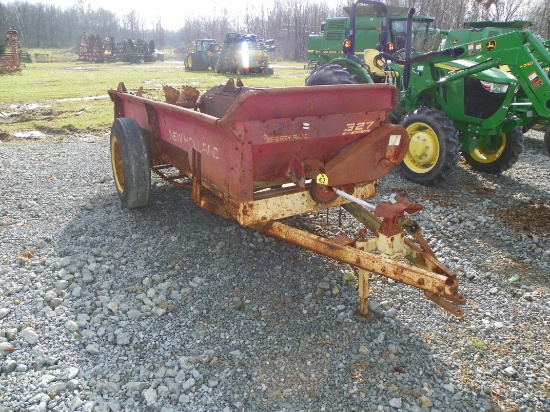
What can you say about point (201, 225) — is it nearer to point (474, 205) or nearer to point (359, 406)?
point (359, 406)

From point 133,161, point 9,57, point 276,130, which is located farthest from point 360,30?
point 9,57

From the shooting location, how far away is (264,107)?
9.38 ft

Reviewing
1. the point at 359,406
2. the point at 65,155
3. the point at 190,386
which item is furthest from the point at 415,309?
the point at 65,155

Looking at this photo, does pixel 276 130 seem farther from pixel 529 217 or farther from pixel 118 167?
pixel 529 217

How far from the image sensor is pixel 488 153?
6445mm

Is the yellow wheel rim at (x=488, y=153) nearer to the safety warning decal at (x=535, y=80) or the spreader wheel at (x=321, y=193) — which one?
the safety warning decal at (x=535, y=80)

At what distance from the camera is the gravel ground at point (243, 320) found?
253 cm

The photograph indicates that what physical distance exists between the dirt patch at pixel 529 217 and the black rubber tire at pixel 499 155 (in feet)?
3.14

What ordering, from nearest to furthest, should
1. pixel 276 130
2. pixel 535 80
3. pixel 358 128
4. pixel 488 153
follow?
pixel 276 130 < pixel 358 128 < pixel 535 80 < pixel 488 153

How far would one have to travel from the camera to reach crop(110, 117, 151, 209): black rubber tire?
432 cm

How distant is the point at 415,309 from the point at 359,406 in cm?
101

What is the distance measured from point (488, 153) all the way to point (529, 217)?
69.3 inches

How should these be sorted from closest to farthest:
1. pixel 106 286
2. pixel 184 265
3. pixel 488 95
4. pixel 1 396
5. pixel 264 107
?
pixel 1 396 < pixel 264 107 < pixel 106 286 < pixel 184 265 < pixel 488 95

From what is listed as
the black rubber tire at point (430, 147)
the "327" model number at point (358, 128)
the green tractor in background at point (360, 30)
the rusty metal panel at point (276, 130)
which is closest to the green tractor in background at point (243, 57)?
the green tractor in background at point (360, 30)
